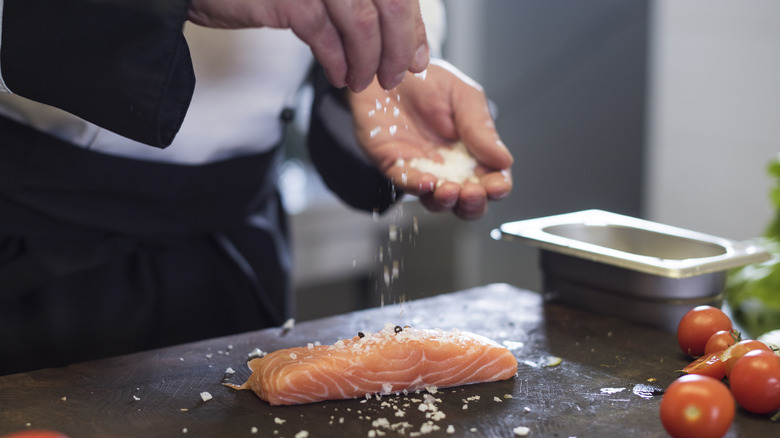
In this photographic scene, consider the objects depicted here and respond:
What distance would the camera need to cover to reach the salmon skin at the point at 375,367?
1.16 metres

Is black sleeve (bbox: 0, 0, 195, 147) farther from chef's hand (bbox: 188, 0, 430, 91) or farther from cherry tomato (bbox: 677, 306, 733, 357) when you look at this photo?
cherry tomato (bbox: 677, 306, 733, 357)

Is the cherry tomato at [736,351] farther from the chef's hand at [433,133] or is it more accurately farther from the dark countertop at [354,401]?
the chef's hand at [433,133]

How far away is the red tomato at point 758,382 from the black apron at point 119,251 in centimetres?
93

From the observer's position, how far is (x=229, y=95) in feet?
5.07

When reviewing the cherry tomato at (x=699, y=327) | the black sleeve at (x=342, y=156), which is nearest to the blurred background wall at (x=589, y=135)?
the black sleeve at (x=342, y=156)

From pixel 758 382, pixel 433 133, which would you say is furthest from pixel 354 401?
pixel 433 133

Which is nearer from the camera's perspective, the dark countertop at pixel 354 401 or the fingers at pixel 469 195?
the dark countertop at pixel 354 401

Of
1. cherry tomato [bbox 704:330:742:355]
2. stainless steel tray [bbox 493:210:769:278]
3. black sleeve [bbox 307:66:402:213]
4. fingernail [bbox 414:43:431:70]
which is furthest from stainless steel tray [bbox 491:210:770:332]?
fingernail [bbox 414:43:431:70]

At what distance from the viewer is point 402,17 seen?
3.38 ft

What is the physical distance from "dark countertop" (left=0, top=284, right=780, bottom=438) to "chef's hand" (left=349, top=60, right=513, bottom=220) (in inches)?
10.7

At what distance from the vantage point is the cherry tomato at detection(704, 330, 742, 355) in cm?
126

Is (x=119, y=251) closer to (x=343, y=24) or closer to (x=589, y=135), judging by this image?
(x=343, y=24)

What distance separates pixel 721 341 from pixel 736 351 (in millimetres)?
60

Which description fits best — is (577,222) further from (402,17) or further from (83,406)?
(83,406)
